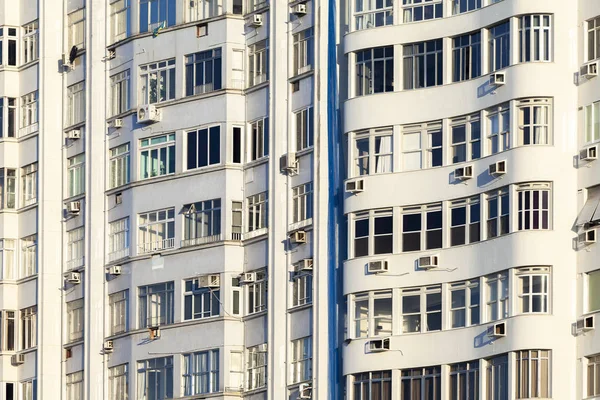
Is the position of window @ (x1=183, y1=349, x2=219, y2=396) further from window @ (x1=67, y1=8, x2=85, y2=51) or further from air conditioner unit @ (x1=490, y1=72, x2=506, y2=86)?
window @ (x1=67, y1=8, x2=85, y2=51)

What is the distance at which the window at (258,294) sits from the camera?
6869 cm

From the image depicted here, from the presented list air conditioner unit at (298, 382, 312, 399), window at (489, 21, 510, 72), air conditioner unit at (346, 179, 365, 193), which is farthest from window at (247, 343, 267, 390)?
window at (489, 21, 510, 72)

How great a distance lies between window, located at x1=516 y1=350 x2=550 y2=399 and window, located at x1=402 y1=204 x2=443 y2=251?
443cm

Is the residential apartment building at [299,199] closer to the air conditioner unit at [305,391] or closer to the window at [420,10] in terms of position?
the window at [420,10]

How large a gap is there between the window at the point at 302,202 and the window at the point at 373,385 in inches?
204

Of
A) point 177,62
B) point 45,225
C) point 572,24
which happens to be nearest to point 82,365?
point 45,225

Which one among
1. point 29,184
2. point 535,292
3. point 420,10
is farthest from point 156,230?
point 535,292

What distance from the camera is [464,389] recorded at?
63031 mm

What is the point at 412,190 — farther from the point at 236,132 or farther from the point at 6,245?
the point at 6,245

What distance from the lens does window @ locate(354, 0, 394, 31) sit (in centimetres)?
6675

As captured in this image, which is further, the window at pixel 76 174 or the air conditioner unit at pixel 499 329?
the window at pixel 76 174

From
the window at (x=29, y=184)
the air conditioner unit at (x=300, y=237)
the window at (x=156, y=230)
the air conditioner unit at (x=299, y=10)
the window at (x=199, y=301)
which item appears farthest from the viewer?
the window at (x=29, y=184)

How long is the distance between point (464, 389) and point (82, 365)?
15.4 meters

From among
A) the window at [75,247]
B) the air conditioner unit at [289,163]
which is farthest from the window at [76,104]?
the air conditioner unit at [289,163]
